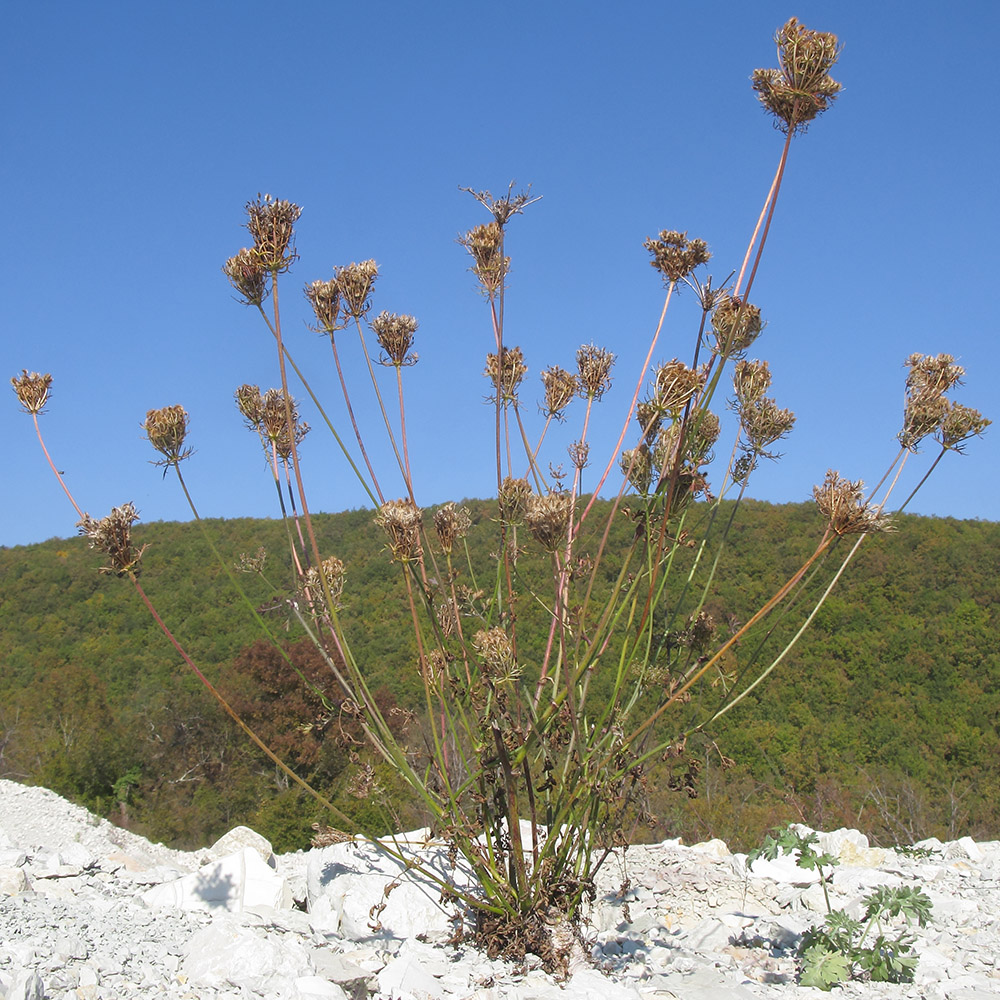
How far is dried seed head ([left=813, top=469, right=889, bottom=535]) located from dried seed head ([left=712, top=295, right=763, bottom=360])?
83 cm

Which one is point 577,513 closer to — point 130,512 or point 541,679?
point 541,679

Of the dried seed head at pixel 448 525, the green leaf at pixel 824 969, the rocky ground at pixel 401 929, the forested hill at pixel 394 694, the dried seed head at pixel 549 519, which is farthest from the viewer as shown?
the forested hill at pixel 394 694

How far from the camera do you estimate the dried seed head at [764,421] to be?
177 inches

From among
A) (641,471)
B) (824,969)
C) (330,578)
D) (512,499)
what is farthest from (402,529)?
(824,969)

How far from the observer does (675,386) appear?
151 inches

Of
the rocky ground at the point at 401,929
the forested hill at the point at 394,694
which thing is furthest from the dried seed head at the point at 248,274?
the forested hill at the point at 394,694

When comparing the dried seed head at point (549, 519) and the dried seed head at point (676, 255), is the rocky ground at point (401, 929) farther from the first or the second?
the dried seed head at point (676, 255)

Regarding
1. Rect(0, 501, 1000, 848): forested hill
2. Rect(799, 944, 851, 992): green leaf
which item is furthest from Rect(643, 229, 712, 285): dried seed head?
Rect(0, 501, 1000, 848): forested hill

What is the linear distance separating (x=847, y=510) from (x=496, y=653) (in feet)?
6.02

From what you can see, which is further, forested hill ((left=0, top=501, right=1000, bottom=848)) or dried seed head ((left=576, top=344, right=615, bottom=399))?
forested hill ((left=0, top=501, right=1000, bottom=848))

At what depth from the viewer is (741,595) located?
2459 cm

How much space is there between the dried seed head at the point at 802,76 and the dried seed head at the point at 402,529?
2.45 metres

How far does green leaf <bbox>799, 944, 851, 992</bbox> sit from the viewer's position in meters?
4.14

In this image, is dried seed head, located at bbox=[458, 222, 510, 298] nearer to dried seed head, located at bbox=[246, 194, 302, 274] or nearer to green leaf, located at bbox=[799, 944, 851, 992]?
dried seed head, located at bbox=[246, 194, 302, 274]
